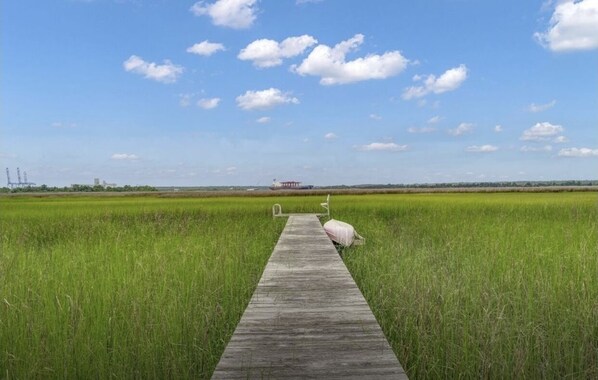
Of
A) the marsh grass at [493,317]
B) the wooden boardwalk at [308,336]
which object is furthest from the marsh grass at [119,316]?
the marsh grass at [493,317]

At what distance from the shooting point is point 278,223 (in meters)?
13.1

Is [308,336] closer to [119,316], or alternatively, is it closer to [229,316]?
[229,316]

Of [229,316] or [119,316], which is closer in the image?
[119,316]

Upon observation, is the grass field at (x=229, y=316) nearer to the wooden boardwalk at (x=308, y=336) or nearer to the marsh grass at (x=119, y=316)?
the marsh grass at (x=119, y=316)

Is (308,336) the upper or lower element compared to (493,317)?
upper

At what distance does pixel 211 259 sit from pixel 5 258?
3655mm

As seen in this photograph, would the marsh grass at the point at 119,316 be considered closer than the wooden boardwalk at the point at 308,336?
No

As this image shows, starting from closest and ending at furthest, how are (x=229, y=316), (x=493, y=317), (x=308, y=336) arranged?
(x=308, y=336) < (x=493, y=317) < (x=229, y=316)

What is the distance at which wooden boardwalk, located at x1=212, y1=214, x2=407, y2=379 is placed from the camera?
2.31m

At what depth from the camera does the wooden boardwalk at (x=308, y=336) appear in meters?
2.31

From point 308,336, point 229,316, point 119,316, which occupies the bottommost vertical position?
point 229,316

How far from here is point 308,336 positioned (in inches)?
112

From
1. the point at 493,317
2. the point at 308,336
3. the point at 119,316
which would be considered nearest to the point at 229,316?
the point at 119,316

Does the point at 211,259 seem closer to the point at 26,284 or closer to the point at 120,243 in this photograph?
the point at 26,284
